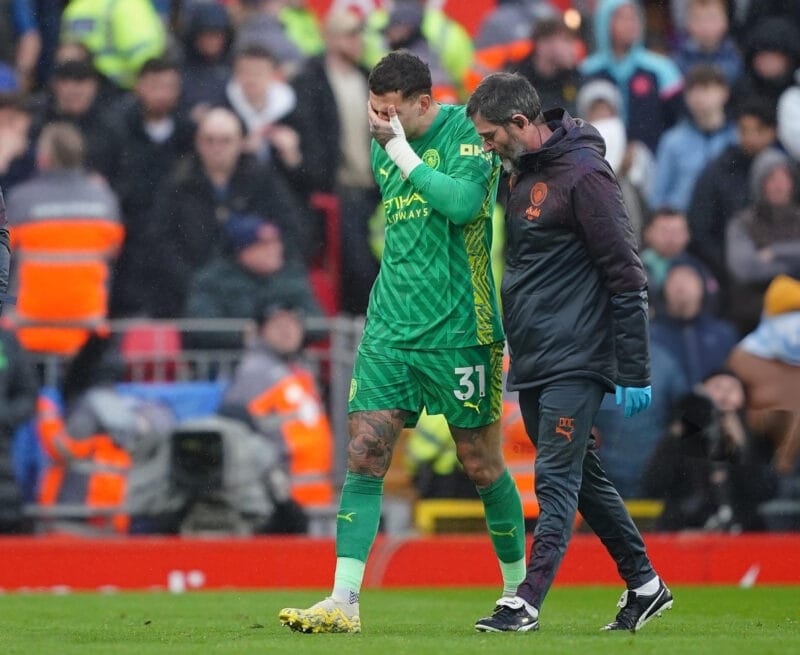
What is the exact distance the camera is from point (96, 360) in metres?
12.6

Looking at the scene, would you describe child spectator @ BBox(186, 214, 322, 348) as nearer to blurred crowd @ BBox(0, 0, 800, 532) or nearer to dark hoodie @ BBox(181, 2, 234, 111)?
blurred crowd @ BBox(0, 0, 800, 532)

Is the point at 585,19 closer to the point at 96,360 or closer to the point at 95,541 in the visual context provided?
the point at 96,360

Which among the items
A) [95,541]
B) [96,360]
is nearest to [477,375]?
[95,541]

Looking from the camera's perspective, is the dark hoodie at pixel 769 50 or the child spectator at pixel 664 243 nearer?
the child spectator at pixel 664 243

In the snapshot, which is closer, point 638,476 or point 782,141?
point 638,476

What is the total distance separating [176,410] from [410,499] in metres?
1.88

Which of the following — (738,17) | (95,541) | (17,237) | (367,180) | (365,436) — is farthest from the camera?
(738,17)

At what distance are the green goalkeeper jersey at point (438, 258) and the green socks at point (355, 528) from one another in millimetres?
621

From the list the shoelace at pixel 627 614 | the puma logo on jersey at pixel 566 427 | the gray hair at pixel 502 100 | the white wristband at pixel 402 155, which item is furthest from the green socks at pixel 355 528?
the gray hair at pixel 502 100

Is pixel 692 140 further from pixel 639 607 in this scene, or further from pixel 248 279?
pixel 639 607

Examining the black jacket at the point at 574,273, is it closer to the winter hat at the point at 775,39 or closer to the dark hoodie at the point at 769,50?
the dark hoodie at the point at 769,50

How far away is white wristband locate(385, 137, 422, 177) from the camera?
6.88 metres

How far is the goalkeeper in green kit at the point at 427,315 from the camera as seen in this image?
6934 mm

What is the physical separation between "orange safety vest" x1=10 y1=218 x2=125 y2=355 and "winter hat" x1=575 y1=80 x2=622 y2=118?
13.5 ft
